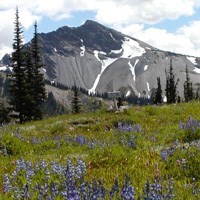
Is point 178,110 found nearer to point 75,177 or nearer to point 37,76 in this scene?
point 75,177

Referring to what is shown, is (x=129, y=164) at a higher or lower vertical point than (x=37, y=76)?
lower

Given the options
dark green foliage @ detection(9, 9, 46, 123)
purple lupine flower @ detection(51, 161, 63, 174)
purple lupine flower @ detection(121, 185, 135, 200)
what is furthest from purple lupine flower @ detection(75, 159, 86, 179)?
dark green foliage @ detection(9, 9, 46, 123)

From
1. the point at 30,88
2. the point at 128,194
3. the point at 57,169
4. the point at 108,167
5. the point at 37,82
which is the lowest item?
the point at 108,167

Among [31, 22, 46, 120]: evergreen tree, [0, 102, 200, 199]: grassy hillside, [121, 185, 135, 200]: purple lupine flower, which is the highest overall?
[31, 22, 46, 120]: evergreen tree

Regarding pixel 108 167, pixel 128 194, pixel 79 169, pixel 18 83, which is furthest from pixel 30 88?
pixel 128 194

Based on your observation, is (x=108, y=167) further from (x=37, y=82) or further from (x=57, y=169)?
(x=37, y=82)

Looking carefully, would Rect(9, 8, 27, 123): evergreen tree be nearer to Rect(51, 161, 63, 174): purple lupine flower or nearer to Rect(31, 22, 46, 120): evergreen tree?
Rect(31, 22, 46, 120): evergreen tree

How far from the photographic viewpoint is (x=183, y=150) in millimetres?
8297

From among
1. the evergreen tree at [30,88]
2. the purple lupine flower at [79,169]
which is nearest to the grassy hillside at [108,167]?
the purple lupine flower at [79,169]

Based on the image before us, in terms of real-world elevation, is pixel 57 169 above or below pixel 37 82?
below

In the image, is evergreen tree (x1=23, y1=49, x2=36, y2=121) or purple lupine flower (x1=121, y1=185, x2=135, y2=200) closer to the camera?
purple lupine flower (x1=121, y1=185, x2=135, y2=200)

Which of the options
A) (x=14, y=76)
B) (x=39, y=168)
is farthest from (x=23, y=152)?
(x=14, y=76)

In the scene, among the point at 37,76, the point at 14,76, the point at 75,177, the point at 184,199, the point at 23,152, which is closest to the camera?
the point at 184,199

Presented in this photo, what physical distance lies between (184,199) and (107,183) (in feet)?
5.43
